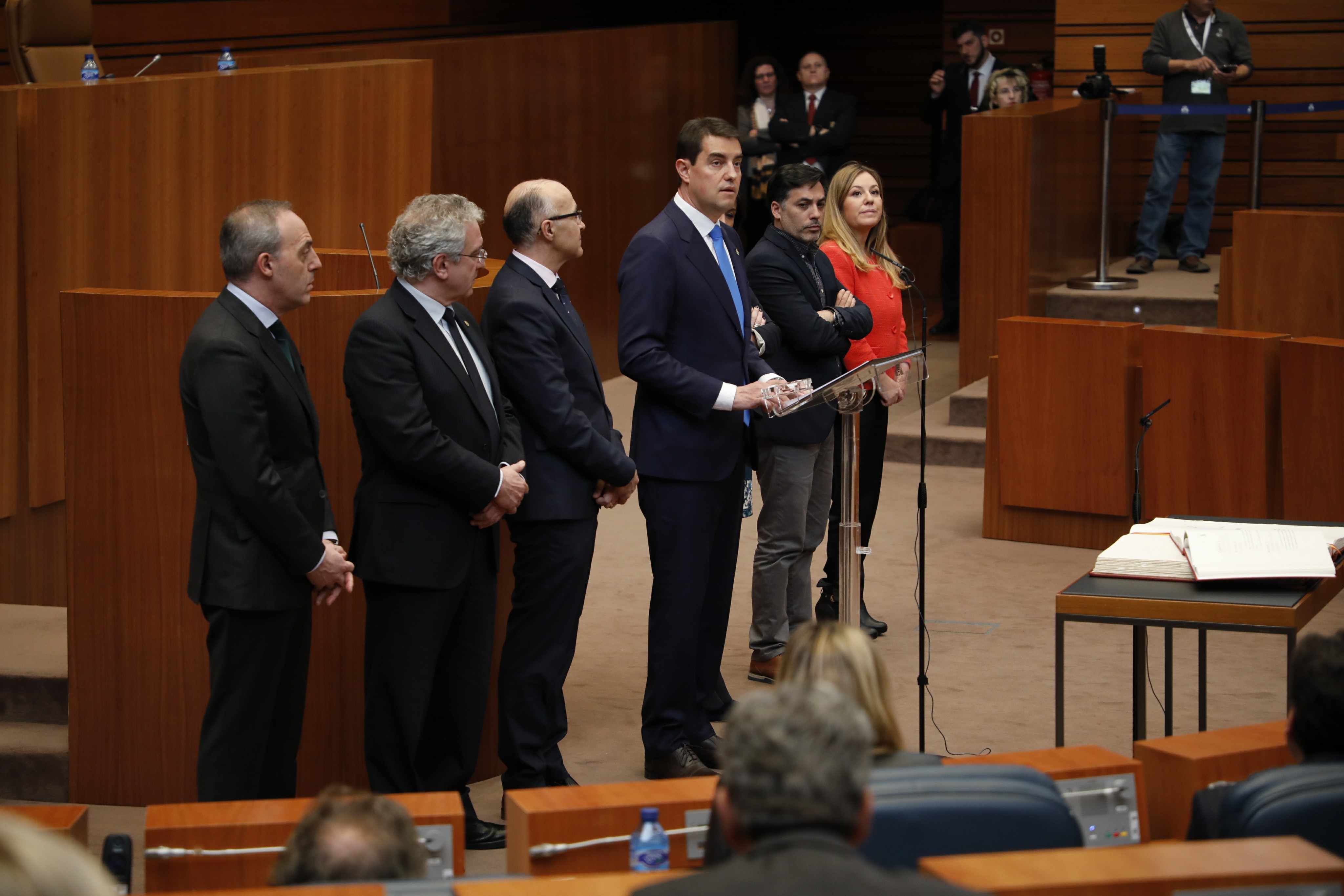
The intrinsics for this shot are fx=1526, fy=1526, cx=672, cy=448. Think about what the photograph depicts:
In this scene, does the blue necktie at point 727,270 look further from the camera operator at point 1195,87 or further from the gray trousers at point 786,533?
the camera operator at point 1195,87

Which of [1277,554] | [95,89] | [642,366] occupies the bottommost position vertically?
[1277,554]

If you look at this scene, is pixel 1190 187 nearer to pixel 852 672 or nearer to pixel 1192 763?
pixel 1192 763

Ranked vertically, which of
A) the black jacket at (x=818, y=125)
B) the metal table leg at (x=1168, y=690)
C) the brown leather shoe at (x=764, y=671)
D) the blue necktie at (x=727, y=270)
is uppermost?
the black jacket at (x=818, y=125)

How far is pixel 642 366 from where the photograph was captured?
370 centimetres

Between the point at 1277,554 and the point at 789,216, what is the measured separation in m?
1.76

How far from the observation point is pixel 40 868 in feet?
4.51

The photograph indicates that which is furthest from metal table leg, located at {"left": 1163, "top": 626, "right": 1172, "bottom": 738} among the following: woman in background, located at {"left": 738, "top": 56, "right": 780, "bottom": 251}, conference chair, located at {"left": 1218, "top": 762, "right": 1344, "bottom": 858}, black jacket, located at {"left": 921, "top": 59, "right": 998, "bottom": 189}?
woman in background, located at {"left": 738, "top": 56, "right": 780, "bottom": 251}

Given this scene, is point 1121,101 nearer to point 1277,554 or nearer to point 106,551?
point 1277,554

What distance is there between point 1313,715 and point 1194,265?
7.08 meters

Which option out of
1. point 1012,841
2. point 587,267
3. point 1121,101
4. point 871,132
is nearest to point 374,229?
point 587,267

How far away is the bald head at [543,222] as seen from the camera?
3.54 metres

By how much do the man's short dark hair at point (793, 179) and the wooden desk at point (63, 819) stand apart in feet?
8.94

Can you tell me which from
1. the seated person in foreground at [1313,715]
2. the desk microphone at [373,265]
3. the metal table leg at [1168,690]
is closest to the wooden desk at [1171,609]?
the metal table leg at [1168,690]

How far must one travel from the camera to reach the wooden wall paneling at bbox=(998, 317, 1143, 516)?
5.95 meters
